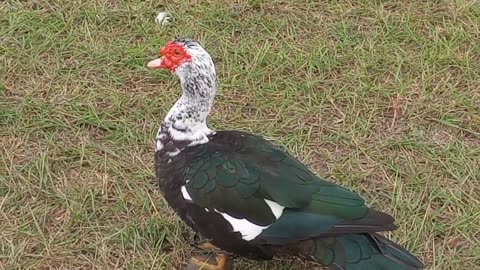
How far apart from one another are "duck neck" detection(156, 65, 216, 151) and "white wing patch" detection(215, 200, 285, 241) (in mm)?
385

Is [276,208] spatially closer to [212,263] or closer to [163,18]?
[212,263]

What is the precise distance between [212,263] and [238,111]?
99cm

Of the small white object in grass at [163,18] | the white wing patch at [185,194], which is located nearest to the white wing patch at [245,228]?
the white wing patch at [185,194]

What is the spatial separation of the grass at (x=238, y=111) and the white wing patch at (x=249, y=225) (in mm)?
391

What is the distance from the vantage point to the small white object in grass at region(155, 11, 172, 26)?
4.43m

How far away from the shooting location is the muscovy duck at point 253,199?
9.10 ft

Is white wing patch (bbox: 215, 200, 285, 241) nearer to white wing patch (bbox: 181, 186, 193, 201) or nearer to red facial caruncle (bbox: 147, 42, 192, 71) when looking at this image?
white wing patch (bbox: 181, 186, 193, 201)

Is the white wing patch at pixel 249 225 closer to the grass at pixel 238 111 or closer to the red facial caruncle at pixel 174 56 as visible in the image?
the grass at pixel 238 111

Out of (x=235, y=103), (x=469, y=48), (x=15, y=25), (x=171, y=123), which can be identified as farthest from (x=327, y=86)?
(x=15, y=25)

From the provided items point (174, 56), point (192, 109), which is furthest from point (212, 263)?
point (174, 56)

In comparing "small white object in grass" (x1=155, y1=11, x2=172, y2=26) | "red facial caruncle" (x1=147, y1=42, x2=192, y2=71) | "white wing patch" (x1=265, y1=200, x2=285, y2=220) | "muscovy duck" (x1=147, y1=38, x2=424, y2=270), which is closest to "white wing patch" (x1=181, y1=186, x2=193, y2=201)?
"muscovy duck" (x1=147, y1=38, x2=424, y2=270)

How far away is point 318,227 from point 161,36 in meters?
1.95

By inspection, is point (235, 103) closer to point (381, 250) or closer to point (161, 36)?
point (161, 36)

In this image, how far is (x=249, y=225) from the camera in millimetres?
2809
